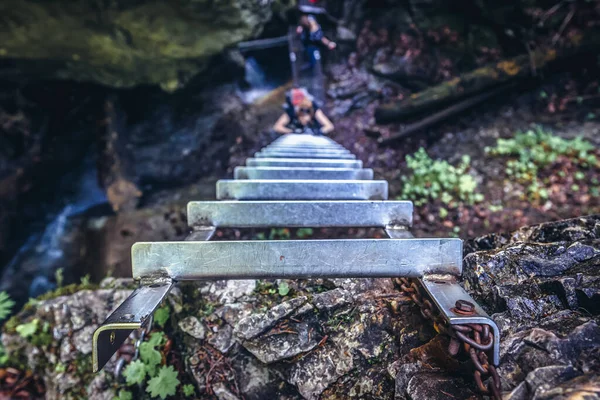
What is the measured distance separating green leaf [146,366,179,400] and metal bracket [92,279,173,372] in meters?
1.05

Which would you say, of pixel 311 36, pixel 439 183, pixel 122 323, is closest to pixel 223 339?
pixel 122 323

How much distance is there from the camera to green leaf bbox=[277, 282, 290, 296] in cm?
202

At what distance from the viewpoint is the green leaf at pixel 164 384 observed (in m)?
2.02

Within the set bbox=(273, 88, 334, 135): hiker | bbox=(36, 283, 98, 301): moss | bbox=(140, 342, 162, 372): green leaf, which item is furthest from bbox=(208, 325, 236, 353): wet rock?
bbox=(273, 88, 334, 135): hiker

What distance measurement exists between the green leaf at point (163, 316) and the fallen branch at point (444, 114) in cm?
571

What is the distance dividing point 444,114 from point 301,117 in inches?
132

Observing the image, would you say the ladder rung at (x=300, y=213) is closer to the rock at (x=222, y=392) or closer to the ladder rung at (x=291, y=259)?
the ladder rung at (x=291, y=259)

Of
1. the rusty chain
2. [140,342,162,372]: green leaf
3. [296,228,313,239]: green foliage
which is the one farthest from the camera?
[296,228,313,239]: green foliage

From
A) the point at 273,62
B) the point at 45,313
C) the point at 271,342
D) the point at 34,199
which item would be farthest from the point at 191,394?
the point at 273,62

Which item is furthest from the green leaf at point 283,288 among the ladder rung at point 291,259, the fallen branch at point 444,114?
the fallen branch at point 444,114

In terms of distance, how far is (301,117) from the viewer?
250 inches

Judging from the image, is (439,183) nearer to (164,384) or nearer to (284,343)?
(284,343)

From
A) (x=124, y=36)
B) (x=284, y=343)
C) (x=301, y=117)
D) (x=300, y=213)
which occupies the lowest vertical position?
(x=284, y=343)

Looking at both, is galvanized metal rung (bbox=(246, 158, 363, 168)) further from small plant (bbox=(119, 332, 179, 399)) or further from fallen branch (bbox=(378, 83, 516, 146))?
fallen branch (bbox=(378, 83, 516, 146))
